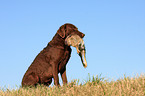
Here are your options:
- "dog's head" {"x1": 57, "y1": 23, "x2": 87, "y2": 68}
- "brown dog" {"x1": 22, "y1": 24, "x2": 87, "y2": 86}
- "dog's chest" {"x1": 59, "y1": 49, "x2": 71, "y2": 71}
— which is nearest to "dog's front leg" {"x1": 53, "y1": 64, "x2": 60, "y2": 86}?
"brown dog" {"x1": 22, "y1": 24, "x2": 87, "y2": 86}

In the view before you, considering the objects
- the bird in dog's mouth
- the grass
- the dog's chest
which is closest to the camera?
the grass

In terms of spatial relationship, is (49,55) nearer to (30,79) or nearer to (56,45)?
(56,45)

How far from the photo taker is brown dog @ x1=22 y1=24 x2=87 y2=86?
7.04 m

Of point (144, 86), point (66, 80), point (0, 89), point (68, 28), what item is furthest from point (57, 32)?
point (144, 86)

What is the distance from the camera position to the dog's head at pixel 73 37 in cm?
650

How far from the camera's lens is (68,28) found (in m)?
7.06

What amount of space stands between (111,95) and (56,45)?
116 inches

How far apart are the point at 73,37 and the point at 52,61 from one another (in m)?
1.15

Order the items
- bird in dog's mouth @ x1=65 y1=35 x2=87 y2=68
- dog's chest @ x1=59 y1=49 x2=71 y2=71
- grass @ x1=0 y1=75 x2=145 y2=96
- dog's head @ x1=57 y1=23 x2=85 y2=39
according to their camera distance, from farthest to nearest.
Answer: dog's chest @ x1=59 y1=49 x2=71 y2=71 → dog's head @ x1=57 y1=23 x2=85 y2=39 → bird in dog's mouth @ x1=65 y1=35 x2=87 y2=68 → grass @ x1=0 y1=75 x2=145 y2=96

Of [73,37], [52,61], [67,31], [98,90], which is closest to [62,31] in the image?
[67,31]

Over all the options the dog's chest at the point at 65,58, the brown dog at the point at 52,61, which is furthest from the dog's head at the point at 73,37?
the dog's chest at the point at 65,58

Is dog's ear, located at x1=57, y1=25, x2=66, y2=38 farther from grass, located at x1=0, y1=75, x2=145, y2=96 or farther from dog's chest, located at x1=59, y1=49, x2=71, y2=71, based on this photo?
grass, located at x1=0, y1=75, x2=145, y2=96

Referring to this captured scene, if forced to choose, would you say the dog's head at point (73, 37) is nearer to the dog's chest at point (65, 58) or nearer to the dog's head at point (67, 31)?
the dog's head at point (67, 31)

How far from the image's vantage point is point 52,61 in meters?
7.11
